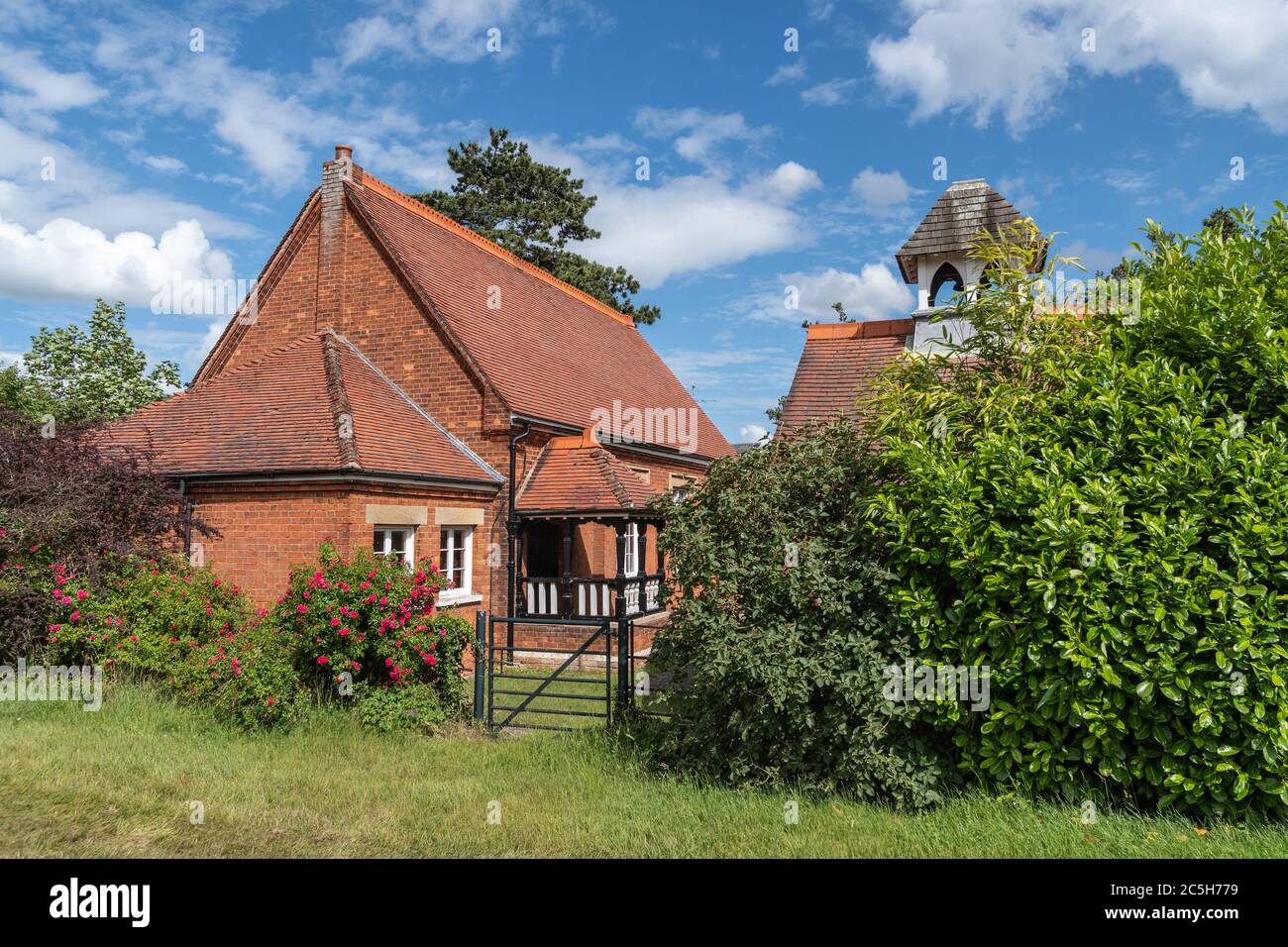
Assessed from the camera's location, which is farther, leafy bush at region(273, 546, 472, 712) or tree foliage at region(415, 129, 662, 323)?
tree foliage at region(415, 129, 662, 323)

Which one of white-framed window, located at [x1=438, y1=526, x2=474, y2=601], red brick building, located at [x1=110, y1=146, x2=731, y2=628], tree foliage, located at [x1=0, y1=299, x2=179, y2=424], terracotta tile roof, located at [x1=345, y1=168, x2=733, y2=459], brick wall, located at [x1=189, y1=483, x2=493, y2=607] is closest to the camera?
brick wall, located at [x1=189, y1=483, x2=493, y2=607]

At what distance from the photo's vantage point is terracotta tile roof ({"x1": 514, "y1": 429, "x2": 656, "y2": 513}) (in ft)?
49.4

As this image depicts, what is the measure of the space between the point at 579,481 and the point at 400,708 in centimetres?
712

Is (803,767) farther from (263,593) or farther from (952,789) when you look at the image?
(263,593)

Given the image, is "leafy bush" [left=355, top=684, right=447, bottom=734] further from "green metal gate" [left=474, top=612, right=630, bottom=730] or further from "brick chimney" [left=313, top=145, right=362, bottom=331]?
"brick chimney" [left=313, top=145, right=362, bottom=331]

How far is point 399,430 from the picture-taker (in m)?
14.7

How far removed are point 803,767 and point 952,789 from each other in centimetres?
114

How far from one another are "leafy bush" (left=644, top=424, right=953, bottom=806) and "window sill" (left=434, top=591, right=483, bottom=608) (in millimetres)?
7419

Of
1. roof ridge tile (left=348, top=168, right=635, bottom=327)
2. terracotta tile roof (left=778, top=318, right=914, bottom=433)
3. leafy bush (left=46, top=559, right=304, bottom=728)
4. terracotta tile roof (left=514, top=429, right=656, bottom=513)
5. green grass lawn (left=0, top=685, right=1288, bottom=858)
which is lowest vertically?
green grass lawn (left=0, top=685, right=1288, bottom=858)

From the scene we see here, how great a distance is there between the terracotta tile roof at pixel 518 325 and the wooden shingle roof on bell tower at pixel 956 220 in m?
7.72

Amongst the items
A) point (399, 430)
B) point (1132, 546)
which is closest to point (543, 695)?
point (1132, 546)

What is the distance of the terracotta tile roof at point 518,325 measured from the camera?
1700 cm

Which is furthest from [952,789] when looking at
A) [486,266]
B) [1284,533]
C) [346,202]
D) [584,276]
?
[584,276]

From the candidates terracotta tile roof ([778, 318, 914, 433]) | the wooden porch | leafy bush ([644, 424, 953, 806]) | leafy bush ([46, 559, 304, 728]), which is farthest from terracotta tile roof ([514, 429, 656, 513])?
leafy bush ([644, 424, 953, 806])
